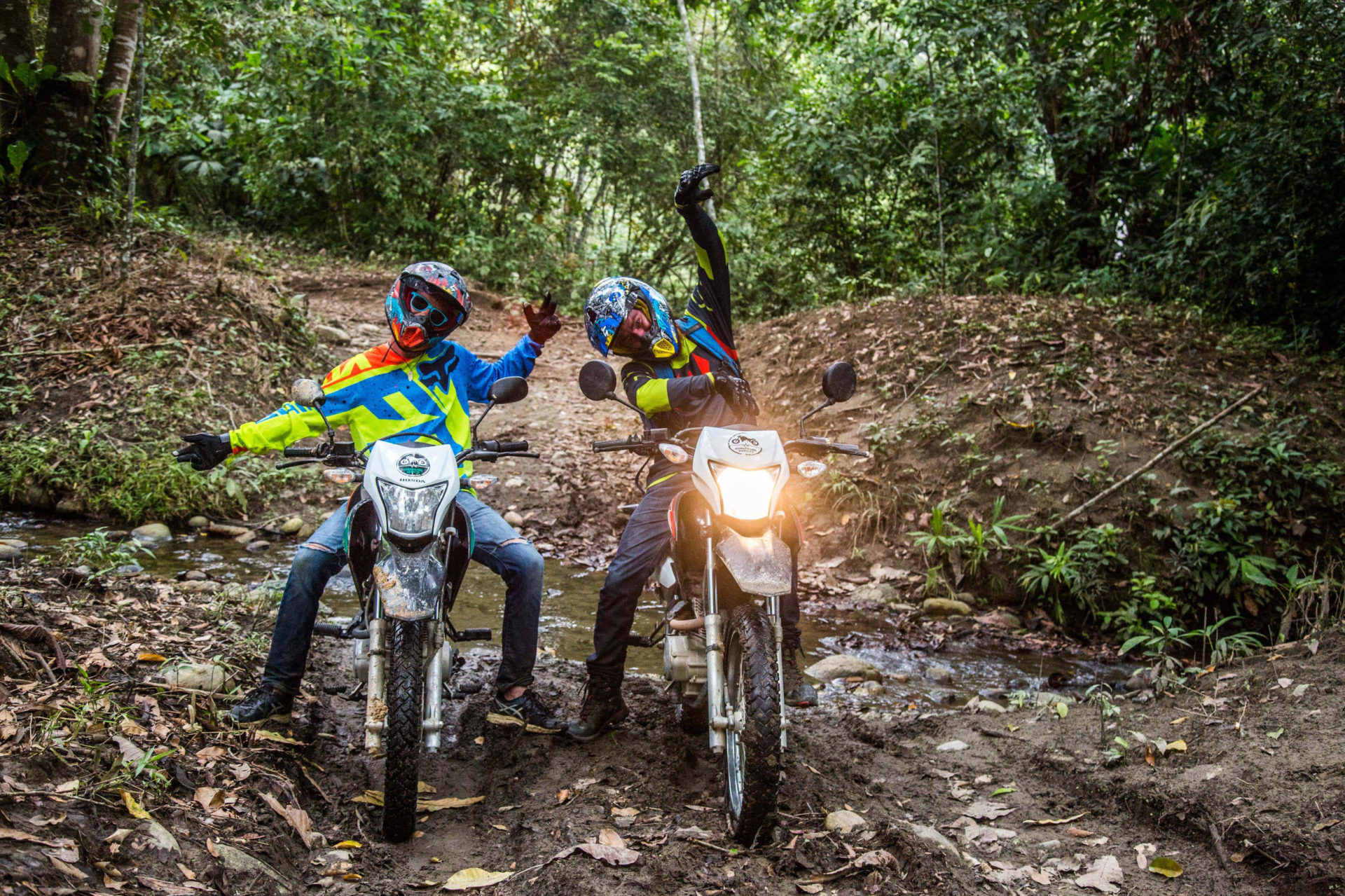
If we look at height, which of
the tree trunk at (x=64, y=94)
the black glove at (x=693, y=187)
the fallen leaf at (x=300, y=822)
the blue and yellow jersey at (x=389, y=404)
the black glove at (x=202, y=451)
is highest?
the tree trunk at (x=64, y=94)

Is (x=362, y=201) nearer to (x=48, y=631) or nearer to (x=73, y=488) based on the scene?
(x=73, y=488)

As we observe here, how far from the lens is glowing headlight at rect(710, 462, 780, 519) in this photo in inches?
128

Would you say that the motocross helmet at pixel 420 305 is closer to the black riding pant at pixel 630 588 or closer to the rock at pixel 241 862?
the black riding pant at pixel 630 588

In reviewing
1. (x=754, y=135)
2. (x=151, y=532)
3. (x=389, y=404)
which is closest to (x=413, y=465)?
(x=389, y=404)

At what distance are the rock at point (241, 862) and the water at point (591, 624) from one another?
2709mm

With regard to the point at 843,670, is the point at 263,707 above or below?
above

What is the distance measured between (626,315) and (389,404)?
114cm

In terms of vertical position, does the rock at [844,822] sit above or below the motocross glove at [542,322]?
below

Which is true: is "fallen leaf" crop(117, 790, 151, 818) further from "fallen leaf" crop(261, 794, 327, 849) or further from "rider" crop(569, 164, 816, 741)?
"rider" crop(569, 164, 816, 741)

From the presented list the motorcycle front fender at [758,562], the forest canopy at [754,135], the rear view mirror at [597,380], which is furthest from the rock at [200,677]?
the forest canopy at [754,135]

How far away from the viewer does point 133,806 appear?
105 inches

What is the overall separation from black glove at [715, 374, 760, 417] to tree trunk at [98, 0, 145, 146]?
32.7 feet

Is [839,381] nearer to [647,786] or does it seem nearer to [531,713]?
[647,786]

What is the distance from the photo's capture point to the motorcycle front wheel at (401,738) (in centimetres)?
305
